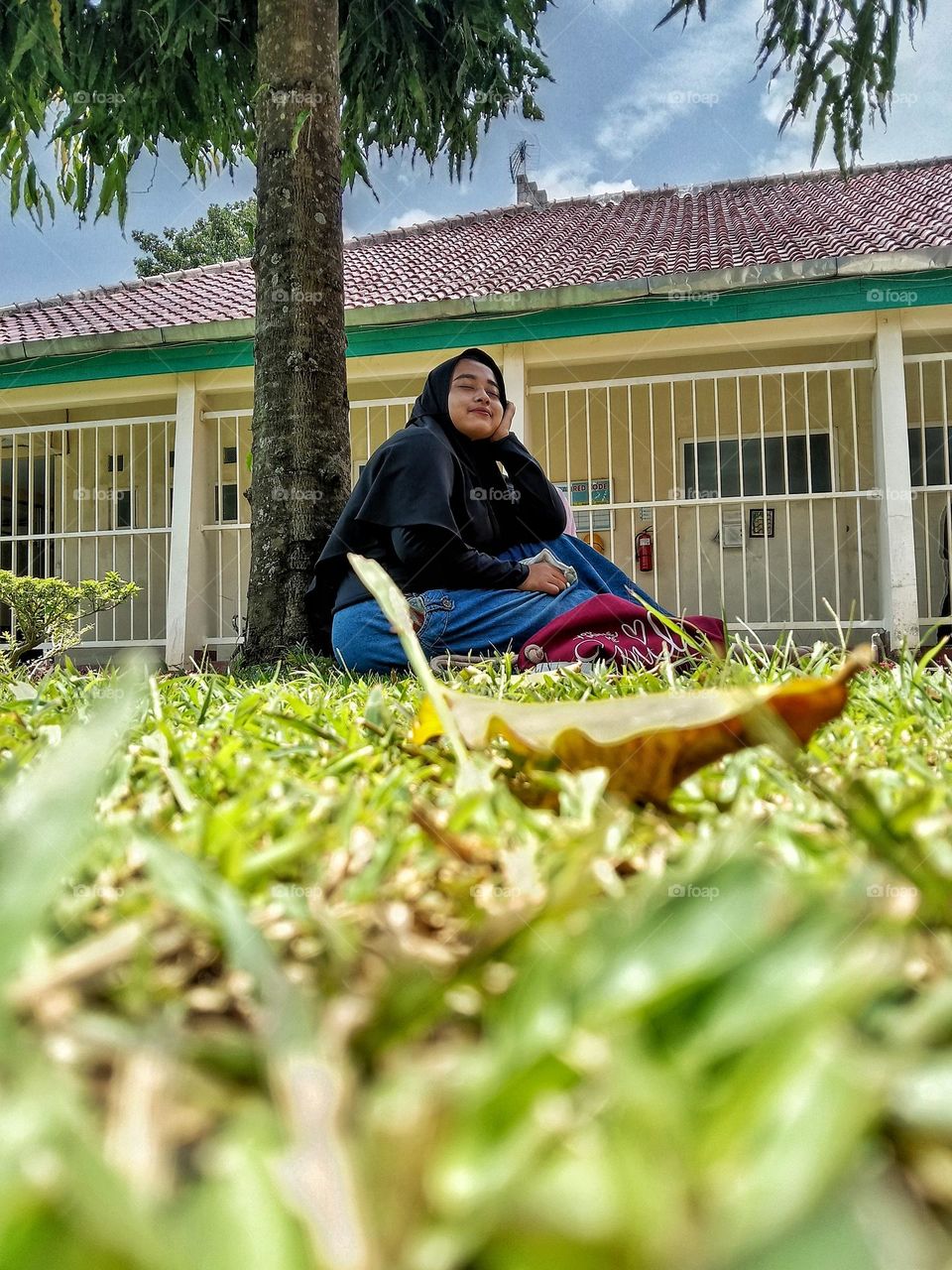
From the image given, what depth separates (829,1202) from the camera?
0.72ft

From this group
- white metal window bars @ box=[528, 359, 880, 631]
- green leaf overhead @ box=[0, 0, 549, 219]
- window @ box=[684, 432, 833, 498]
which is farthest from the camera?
window @ box=[684, 432, 833, 498]

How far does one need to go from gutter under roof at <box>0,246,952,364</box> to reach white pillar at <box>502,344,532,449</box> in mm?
448

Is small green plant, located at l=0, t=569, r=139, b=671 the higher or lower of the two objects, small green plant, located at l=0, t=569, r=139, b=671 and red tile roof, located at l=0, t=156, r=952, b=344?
the lower

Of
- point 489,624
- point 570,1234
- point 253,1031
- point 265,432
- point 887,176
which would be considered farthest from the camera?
point 887,176

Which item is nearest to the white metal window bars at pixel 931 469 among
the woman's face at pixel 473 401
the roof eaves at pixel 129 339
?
the woman's face at pixel 473 401

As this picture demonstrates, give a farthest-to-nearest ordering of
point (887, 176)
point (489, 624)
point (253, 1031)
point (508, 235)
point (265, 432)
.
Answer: point (887, 176) < point (508, 235) < point (265, 432) < point (489, 624) < point (253, 1031)

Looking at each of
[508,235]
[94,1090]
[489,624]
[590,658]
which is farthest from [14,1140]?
[508,235]

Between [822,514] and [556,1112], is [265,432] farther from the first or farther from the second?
[822,514]

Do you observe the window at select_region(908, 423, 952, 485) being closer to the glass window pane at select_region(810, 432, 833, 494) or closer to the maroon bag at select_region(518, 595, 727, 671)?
the glass window pane at select_region(810, 432, 833, 494)

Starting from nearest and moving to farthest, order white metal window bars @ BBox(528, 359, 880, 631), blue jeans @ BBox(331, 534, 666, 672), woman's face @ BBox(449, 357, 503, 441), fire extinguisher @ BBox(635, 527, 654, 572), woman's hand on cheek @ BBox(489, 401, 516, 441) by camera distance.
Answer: blue jeans @ BBox(331, 534, 666, 672), woman's face @ BBox(449, 357, 503, 441), woman's hand on cheek @ BBox(489, 401, 516, 441), white metal window bars @ BBox(528, 359, 880, 631), fire extinguisher @ BBox(635, 527, 654, 572)

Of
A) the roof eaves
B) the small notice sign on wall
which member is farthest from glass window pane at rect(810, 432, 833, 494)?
the roof eaves

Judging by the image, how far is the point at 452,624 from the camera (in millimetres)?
3496

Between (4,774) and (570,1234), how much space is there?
651 mm

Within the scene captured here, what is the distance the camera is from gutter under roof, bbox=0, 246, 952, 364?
672 cm
